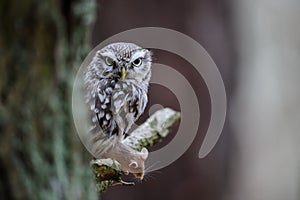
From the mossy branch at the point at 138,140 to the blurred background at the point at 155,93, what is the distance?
2 cm

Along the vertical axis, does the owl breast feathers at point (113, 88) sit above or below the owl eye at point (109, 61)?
below

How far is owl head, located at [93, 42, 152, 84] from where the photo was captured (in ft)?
1.92

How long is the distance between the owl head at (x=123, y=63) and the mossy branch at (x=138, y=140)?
0.08m

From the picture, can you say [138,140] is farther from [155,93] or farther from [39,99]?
[155,93]

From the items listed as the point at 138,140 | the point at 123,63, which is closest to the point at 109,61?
the point at 123,63

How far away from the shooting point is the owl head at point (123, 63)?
58 centimetres

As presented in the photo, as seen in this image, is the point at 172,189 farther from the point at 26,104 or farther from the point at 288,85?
the point at 288,85

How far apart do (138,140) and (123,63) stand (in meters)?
0.13

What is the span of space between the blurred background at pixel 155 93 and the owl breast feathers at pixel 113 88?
0.02 metres

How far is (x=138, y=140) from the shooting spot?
690 millimetres

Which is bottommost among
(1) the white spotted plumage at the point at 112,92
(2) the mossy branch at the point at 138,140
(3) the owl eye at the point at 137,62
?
(2) the mossy branch at the point at 138,140

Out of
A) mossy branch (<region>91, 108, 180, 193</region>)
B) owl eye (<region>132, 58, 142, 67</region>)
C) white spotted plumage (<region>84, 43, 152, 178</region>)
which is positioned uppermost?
owl eye (<region>132, 58, 142, 67</region>)

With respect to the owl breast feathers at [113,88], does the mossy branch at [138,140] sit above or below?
below

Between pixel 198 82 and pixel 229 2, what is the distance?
470 millimetres
